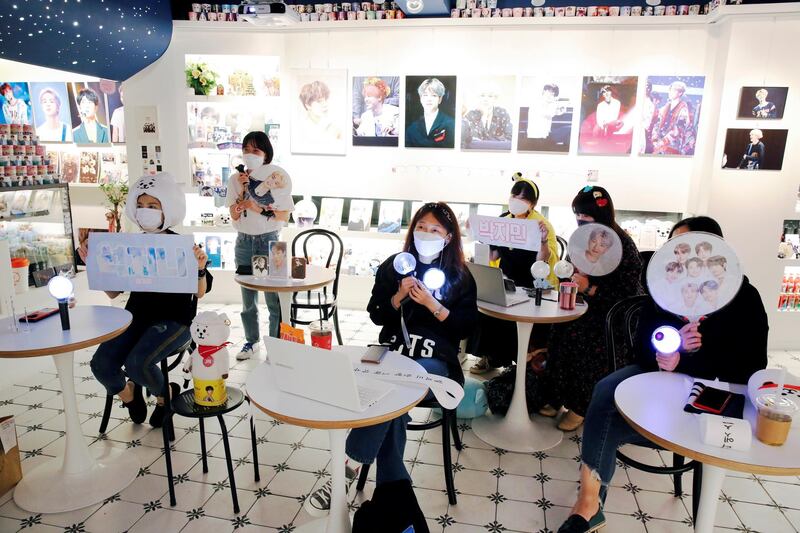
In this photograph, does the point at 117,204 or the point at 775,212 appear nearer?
the point at 775,212

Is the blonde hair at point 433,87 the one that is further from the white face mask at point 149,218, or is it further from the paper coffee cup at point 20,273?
the paper coffee cup at point 20,273

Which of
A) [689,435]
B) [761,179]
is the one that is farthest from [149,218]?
[761,179]

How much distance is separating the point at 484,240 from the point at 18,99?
247 inches

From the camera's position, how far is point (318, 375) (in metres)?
1.74

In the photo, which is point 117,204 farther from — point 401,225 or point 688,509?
point 688,509

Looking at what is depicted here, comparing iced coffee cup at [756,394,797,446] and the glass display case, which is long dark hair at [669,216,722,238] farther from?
the glass display case

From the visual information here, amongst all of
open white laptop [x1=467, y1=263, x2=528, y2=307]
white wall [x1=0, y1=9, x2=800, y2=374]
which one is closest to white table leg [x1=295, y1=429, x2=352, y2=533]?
open white laptop [x1=467, y1=263, x2=528, y2=307]

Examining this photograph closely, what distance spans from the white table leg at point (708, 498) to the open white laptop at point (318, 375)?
119 cm

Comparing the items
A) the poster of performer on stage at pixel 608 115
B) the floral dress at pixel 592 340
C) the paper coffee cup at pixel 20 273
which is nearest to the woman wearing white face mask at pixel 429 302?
the floral dress at pixel 592 340

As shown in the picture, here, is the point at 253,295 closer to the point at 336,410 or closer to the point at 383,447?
the point at 383,447

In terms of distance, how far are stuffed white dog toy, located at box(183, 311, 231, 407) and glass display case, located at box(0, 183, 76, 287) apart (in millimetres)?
2193

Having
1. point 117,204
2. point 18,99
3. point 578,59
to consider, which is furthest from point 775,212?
point 18,99

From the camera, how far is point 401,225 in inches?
221

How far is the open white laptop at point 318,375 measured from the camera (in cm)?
168
